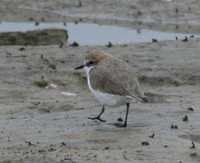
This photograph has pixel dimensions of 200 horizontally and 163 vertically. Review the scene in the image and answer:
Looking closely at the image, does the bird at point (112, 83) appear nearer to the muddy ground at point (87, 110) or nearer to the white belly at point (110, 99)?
the white belly at point (110, 99)

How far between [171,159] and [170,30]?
954 centimetres

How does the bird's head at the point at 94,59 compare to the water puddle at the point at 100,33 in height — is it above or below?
above

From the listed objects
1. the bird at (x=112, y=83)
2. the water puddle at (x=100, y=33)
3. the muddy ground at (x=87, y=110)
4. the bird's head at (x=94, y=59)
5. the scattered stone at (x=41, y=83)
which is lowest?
the water puddle at (x=100, y=33)

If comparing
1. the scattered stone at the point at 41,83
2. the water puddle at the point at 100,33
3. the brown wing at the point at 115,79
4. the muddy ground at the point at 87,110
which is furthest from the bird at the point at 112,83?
the water puddle at the point at 100,33

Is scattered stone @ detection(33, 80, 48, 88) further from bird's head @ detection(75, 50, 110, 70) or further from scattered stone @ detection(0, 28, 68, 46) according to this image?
scattered stone @ detection(0, 28, 68, 46)

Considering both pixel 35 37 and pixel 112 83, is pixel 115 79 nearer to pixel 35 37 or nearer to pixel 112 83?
pixel 112 83

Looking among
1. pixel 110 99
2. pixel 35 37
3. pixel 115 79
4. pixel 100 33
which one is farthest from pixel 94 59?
pixel 100 33

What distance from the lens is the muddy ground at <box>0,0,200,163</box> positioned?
30.6ft

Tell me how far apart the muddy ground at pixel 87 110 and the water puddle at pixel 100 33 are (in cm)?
92

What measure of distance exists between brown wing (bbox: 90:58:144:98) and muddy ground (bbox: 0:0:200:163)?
46cm

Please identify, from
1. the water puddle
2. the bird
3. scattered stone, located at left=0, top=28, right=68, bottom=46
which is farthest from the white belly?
the water puddle

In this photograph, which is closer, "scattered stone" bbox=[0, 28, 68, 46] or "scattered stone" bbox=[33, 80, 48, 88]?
"scattered stone" bbox=[33, 80, 48, 88]

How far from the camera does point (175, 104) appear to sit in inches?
472

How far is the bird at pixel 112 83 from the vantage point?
1052 cm
